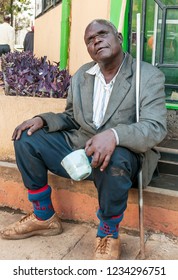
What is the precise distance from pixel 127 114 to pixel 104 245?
840mm

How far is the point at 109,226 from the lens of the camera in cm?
256

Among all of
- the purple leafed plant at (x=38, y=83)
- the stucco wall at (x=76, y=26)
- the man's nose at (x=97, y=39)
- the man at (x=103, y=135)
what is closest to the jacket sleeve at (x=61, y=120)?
the man at (x=103, y=135)

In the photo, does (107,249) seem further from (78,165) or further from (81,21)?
(81,21)

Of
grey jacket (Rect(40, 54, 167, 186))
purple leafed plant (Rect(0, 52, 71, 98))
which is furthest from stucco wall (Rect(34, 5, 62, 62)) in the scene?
grey jacket (Rect(40, 54, 167, 186))

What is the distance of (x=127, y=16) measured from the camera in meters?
3.78

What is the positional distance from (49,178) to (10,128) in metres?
0.61

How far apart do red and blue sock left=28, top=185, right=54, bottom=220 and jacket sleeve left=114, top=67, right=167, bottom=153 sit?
0.74m

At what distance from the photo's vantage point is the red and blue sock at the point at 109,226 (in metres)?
2.52

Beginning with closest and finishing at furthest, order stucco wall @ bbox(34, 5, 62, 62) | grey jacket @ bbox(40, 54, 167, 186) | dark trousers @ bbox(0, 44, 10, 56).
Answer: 1. grey jacket @ bbox(40, 54, 167, 186)
2. stucco wall @ bbox(34, 5, 62, 62)
3. dark trousers @ bbox(0, 44, 10, 56)

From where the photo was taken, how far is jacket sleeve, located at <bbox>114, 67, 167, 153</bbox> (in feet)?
7.87

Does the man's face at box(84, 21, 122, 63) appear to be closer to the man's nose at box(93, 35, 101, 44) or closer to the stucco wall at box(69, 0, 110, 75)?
the man's nose at box(93, 35, 101, 44)

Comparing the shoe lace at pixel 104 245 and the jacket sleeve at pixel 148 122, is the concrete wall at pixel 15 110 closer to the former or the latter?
the jacket sleeve at pixel 148 122

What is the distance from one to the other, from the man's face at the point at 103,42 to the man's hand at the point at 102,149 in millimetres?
558

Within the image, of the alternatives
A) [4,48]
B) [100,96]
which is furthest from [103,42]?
[4,48]
